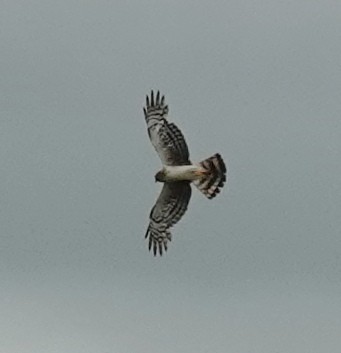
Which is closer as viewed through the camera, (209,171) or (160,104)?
(209,171)

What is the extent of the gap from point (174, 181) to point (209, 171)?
157 cm

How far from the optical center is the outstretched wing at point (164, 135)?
145 feet

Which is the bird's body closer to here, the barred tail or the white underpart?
the white underpart

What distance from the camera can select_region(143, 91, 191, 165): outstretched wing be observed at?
44.2 metres

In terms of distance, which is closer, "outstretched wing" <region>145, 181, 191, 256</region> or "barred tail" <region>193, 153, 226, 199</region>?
"barred tail" <region>193, 153, 226, 199</region>

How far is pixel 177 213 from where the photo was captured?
→ 44344 mm

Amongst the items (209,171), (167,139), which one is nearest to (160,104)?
(167,139)

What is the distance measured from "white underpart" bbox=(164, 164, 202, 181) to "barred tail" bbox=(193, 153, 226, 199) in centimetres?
30

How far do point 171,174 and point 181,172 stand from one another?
419mm

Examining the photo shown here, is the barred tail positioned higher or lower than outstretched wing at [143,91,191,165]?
lower

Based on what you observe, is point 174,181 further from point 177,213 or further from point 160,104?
point 160,104

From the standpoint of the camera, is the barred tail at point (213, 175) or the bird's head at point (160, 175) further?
the bird's head at point (160, 175)

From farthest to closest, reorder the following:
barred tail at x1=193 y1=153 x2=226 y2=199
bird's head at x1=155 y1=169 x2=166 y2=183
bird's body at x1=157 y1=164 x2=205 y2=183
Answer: bird's head at x1=155 y1=169 x2=166 y2=183 < bird's body at x1=157 y1=164 x2=205 y2=183 < barred tail at x1=193 y1=153 x2=226 y2=199

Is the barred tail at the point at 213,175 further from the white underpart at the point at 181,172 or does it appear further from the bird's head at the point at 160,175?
the bird's head at the point at 160,175
